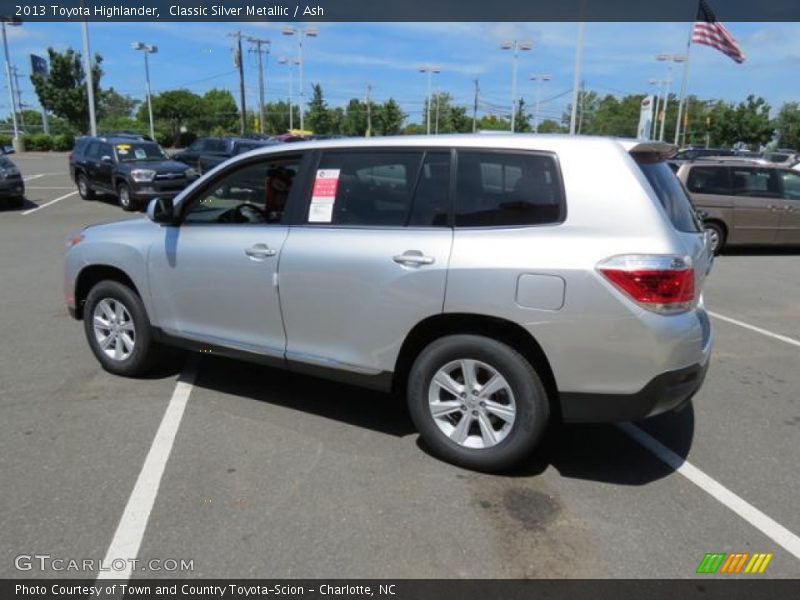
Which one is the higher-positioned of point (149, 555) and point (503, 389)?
point (503, 389)

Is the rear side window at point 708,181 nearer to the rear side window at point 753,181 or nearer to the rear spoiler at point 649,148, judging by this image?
the rear side window at point 753,181

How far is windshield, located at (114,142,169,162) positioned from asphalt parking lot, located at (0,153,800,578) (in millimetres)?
13242

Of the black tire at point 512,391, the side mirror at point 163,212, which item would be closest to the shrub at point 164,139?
the side mirror at point 163,212

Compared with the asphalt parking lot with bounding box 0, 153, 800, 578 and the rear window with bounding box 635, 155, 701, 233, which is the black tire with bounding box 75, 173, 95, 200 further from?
the rear window with bounding box 635, 155, 701, 233

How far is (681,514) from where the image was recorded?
326 centimetres

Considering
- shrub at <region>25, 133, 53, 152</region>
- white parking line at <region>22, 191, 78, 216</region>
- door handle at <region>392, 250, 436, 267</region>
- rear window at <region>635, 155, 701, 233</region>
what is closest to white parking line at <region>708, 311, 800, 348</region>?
rear window at <region>635, 155, 701, 233</region>

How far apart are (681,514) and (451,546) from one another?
1.22 meters

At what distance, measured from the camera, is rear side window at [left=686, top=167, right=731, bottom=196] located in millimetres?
11898

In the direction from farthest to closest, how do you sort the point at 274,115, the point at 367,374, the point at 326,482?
the point at 274,115
the point at 367,374
the point at 326,482

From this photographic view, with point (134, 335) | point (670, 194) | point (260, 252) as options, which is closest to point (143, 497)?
point (260, 252)

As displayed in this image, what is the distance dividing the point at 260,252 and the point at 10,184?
51.0 ft

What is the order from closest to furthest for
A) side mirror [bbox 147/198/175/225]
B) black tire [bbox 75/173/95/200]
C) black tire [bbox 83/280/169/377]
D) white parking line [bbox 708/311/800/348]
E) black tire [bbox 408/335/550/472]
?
black tire [bbox 408/335/550/472] → side mirror [bbox 147/198/175/225] → black tire [bbox 83/280/169/377] → white parking line [bbox 708/311/800/348] → black tire [bbox 75/173/95/200]
